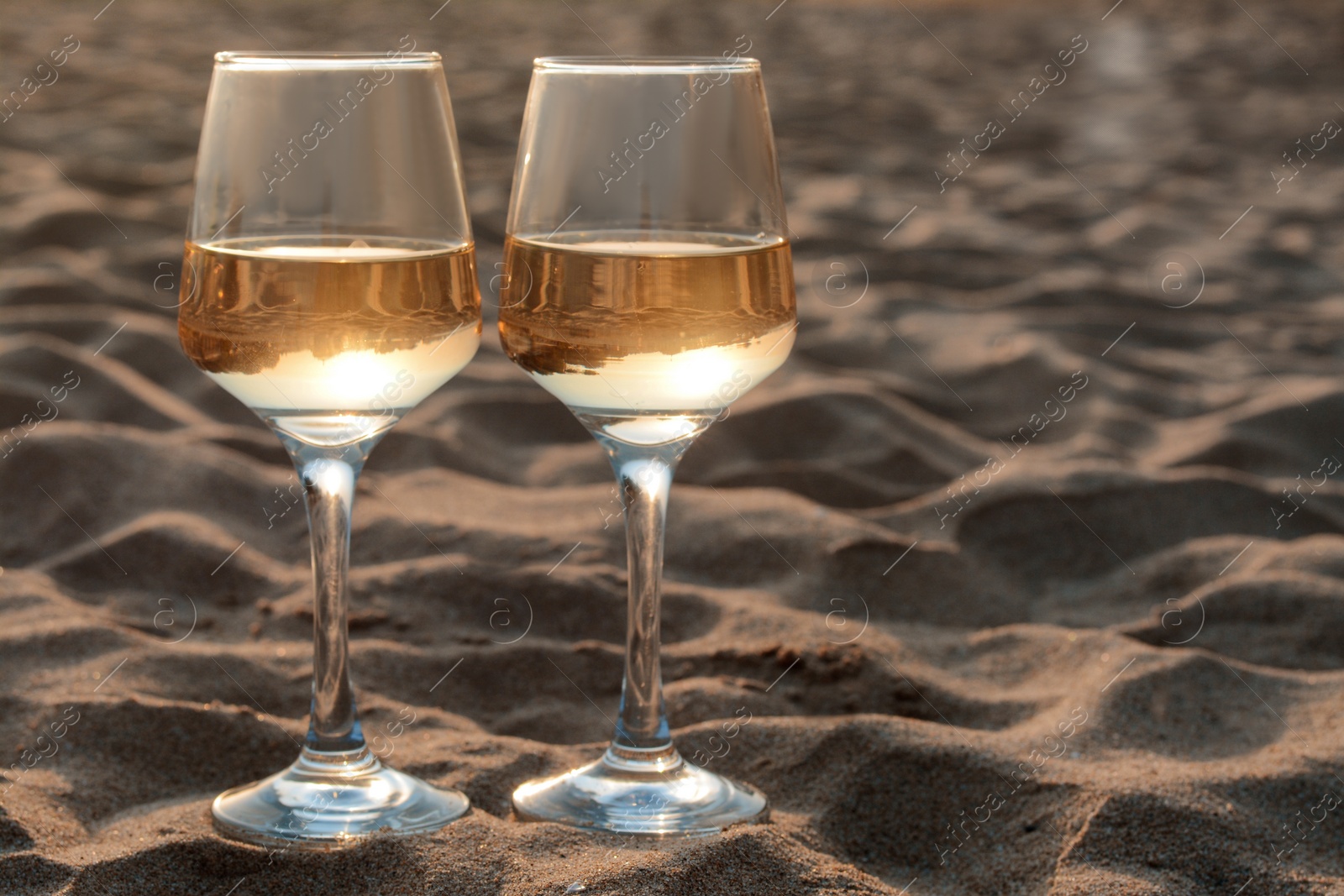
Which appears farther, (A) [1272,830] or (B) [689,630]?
(B) [689,630]

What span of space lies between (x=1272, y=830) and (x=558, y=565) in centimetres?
117

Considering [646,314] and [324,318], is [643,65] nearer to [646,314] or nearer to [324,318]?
[646,314]

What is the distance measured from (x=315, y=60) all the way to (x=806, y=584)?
1.29 m

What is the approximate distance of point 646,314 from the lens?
4.37 feet

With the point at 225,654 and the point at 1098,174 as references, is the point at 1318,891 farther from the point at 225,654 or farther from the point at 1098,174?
the point at 1098,174

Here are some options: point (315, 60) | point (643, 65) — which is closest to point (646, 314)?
point (643, 65)

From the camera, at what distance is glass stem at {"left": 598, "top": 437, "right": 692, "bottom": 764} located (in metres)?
1.48

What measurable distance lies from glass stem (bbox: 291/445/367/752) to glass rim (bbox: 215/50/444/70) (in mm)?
369

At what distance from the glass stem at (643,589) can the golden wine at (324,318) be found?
0.73 ft

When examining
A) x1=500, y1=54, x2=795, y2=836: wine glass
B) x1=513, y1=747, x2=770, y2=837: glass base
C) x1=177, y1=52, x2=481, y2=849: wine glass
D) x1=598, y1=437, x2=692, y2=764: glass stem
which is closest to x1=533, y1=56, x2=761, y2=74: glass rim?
x1=500, y1=54, x2=795, y2=836: wine glass

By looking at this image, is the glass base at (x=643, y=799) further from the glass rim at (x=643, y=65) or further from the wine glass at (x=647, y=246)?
the glass rim at (x=643, y=65)

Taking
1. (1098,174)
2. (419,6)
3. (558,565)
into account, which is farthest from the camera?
(419,6)

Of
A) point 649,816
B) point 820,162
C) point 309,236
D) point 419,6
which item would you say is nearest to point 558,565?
point 649,816

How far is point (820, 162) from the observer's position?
639cm
